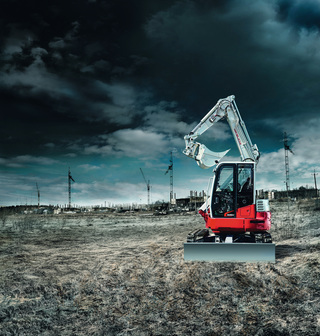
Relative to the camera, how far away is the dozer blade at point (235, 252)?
354 inches

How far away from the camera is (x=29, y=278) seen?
866 cm

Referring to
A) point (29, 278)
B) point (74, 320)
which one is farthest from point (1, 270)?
point (74, 320)

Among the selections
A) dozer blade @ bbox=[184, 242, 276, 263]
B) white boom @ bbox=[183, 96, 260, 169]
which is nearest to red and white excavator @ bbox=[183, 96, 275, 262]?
dozer blade @ bbox=[184, 242, 276, 263]

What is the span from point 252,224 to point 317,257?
2.27 metres

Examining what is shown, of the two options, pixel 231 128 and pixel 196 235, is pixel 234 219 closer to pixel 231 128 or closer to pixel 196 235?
pixel 196 235

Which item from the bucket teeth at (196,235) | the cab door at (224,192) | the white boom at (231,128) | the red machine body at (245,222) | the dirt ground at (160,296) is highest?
the white boom at (231,128)

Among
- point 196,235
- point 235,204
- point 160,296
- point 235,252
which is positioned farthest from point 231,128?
point 160,296

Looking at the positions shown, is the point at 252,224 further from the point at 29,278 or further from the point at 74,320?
the point at 29,278

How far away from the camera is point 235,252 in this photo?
29.8ft

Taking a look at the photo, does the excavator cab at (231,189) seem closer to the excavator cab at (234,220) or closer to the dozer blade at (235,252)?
the excavator cab at (234,220)

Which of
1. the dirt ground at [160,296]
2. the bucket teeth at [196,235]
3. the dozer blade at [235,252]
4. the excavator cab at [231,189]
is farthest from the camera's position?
the bucket teeth at [196,235]

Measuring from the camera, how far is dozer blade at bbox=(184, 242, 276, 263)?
8.99m

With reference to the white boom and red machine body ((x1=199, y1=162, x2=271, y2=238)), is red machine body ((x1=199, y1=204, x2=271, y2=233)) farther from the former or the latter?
the white boom

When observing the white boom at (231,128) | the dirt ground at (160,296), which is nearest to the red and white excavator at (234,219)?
the dirt ground at (160,296)
